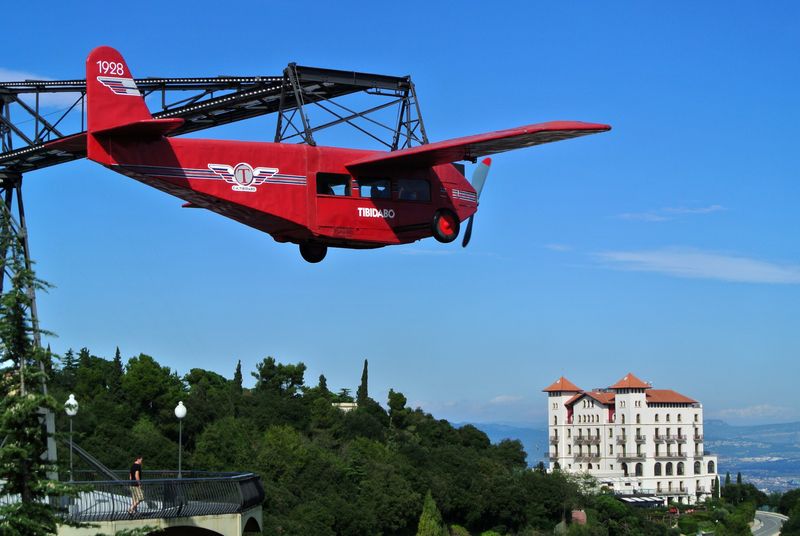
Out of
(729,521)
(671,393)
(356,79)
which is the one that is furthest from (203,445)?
(671,393)

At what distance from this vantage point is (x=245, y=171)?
19516 millimetres

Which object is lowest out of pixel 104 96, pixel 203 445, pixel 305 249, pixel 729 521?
pixel 729 521

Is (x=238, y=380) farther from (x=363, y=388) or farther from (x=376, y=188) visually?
(x=376, y=188)

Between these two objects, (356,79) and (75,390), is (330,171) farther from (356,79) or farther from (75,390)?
(75,390)

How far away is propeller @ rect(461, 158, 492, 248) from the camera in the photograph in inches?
913

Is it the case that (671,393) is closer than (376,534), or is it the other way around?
(376,534)

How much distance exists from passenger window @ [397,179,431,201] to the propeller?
1.90m

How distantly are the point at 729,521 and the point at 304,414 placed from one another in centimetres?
6410

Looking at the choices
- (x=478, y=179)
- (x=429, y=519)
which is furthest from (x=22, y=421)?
(x=429, y=519)

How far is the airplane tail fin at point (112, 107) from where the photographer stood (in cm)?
1858

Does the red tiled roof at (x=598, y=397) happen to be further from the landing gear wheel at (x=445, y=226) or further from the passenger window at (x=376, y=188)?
the passenger window at (x=376, y=188)

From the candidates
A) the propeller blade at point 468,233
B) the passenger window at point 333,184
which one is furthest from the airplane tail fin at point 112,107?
the propeller blade at point 468,233

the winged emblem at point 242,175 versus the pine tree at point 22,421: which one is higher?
the winged emblem at point 242,175

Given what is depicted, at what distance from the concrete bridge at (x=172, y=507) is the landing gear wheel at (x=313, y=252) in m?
4.94
